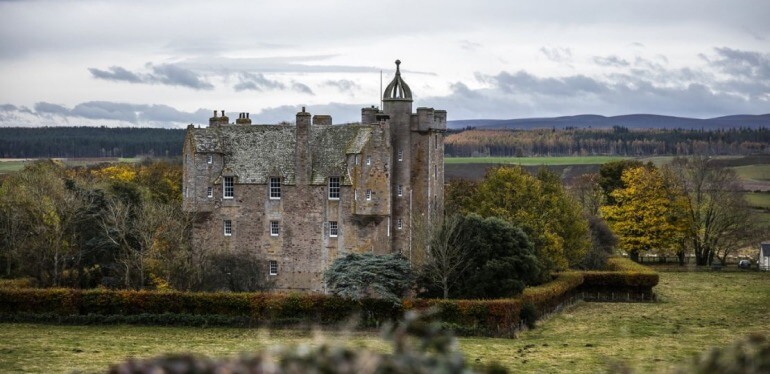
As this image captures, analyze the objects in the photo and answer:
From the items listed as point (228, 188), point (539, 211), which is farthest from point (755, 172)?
point (228, 188)

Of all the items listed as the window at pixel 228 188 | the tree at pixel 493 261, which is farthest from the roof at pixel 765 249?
the window at pixel 228 188

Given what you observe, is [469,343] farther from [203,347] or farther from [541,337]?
[203,347]

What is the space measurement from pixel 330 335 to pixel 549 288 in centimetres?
1456

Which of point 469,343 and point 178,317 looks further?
point 178,317

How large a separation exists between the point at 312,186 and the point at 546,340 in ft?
67.1

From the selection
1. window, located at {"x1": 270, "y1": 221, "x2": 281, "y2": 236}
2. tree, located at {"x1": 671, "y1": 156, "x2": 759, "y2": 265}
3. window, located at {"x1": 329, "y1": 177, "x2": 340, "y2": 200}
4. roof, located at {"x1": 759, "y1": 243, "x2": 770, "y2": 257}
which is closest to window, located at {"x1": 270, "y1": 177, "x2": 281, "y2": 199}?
window, located at {"x1": 270, "y1": 221, "x2": 281, "y2": 236}

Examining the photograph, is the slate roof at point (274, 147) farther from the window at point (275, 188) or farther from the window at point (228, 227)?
the window at point (228, 227)

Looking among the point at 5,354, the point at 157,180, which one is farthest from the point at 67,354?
the point at 157,180

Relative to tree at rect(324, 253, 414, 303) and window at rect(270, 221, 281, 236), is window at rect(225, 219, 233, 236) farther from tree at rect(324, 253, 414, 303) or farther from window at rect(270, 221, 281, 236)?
tree at rect(324, 253, 414, 303)

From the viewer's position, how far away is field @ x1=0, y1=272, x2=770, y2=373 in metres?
34.5

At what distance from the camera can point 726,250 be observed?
8581 centimetres

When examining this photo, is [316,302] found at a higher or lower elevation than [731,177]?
lower

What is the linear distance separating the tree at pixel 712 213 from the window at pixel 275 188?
39.3 meters

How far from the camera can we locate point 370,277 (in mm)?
49312
